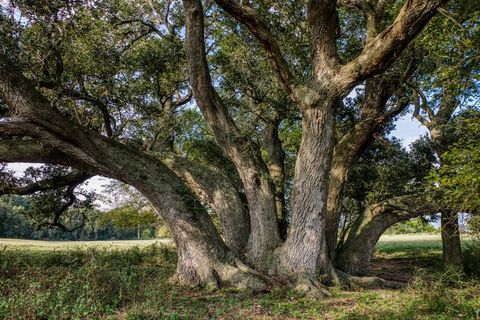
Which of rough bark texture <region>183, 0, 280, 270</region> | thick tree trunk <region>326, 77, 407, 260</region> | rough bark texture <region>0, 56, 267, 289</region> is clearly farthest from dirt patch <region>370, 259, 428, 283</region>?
rough bark texture <region>0, 56, 267, 289</region>

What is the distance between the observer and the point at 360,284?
8.95 meters

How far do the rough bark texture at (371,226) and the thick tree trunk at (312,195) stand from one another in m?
2.51

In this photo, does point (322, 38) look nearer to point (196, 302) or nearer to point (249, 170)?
point (249, 170)

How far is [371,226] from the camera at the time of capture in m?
10.8

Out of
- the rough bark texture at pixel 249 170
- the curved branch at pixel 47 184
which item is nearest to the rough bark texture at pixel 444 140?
the rough bark texture at pixel 249 170

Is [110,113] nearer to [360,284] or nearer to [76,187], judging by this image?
[76,187]

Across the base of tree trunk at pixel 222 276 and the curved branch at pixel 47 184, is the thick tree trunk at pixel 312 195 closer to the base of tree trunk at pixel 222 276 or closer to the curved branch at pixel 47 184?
the base of tree trunk at pixel 222 276

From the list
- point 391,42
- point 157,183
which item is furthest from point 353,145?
point 157,183

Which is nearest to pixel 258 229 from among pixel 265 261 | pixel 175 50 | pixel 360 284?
pixel 265 261

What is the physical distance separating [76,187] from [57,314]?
971cm

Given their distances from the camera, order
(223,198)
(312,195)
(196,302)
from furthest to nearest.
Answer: (223,198), (312,195), (196,302)

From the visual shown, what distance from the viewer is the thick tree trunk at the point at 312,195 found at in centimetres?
797

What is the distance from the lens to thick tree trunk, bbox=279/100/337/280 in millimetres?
7969

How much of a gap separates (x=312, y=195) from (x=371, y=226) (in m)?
3.88
